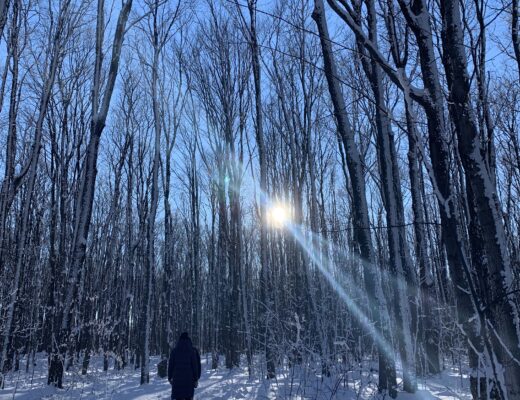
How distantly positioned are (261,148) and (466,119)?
34.5 feet

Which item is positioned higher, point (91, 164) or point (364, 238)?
point (91, 164)

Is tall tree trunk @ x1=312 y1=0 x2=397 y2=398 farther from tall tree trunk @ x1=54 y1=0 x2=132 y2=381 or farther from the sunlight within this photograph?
the sunlight

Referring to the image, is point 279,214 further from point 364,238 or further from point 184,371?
point 184,371

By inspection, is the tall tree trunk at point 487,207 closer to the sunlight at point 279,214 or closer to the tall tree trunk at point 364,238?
the tall tree trunk at point 364,238

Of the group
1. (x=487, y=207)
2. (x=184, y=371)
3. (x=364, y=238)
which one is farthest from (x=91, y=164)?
(x=487, y=207)

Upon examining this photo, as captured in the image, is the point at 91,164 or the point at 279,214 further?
the point at 279,214

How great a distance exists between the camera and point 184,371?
7.18 metres

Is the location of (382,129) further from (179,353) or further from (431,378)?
(431,378)

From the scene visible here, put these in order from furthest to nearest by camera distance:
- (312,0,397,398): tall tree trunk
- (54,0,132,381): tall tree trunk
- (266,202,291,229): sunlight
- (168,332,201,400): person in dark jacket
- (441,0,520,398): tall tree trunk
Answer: (266,202,291,229): sunlight < (54,0,132,381): tall tree trunk < (168,332,201,400): person in dark jacket < (312,0,397,398): tall tree trunk < (441,0,520,398): tall tree trunk

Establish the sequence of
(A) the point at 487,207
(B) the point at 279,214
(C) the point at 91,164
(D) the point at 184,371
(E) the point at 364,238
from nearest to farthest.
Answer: (A) the point at 487,207 → (E) the point at 364,238 → (D) the point at 184,371 → (C) the point at 91,164 → (B) the point at 279,214

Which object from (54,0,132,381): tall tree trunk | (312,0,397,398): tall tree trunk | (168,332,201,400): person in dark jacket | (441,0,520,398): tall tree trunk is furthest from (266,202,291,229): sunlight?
(441,0,520,398): tall tree trunk

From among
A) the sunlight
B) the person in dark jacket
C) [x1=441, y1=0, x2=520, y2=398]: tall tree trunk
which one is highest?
the sunlight

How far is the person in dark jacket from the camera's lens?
23.4ft

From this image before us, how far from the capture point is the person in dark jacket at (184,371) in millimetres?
7121
